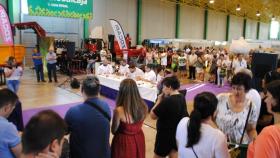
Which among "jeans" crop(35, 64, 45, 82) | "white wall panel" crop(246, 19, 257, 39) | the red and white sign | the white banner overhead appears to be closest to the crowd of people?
the white banner overhead

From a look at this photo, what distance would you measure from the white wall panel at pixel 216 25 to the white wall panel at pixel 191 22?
126cm

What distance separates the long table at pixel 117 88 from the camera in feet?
21.8

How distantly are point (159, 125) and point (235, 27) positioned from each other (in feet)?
97.8

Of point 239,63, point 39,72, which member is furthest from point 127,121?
point 39,72

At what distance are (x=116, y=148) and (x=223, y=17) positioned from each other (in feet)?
91.5

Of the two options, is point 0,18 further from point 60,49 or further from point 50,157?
point 50,157

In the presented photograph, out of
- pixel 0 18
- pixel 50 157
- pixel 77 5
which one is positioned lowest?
pixel 50 157

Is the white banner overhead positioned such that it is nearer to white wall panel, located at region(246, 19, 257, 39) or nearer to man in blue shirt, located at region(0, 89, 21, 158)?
man in blue shirt, located at region(0, 89, 21, 158)

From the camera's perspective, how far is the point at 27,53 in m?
15.9

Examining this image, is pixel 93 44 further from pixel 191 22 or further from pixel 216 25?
pixel 216 25

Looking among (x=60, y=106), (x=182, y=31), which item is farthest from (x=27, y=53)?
(x=182, y=31)

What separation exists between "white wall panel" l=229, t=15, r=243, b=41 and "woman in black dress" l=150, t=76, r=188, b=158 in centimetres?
2869

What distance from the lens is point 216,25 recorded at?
27.6 metres

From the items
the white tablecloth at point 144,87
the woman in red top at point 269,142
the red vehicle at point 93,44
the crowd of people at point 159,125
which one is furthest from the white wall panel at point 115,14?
the woman in red top at point 269,142
